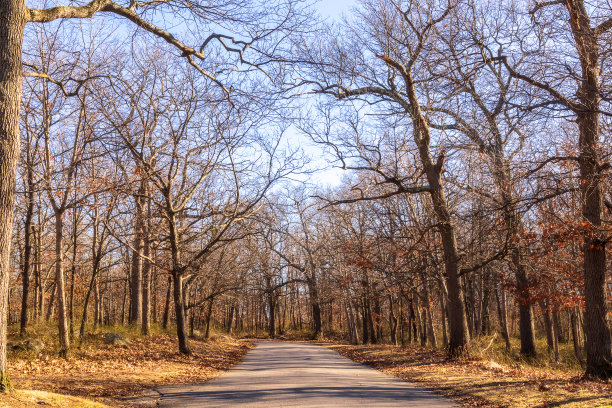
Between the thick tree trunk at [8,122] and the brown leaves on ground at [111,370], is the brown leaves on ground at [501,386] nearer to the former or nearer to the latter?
the brown leaves on ground at [111,370]

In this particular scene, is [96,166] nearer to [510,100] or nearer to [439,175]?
[439,175]

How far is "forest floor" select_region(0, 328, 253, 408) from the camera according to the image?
691 cm

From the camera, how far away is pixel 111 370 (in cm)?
1244

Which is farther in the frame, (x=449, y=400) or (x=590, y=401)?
(x=449, y=400)

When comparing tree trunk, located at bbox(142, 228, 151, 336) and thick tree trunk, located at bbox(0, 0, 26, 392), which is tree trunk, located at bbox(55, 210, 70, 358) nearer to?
tree trunk, located at bbox(142, 228, 151, 336)

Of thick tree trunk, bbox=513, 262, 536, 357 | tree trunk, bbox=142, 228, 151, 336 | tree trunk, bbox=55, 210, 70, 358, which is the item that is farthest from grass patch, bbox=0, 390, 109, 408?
thick tree trunk, bbox=513, 262, 536, 357

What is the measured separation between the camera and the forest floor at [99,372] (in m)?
6.91

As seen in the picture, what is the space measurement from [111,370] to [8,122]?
805 cm

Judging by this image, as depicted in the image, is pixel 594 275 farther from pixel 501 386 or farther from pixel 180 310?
pixel 180 310

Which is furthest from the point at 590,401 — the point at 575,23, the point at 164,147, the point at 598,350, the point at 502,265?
the point at 164,147

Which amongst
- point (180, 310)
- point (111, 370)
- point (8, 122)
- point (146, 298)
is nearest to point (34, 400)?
point (8, 122)

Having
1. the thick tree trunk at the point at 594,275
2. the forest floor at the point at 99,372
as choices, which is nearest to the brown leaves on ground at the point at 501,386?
the thick tree trunk at the point at 594,275

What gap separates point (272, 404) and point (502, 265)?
14.6 m

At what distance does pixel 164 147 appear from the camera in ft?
55.9
